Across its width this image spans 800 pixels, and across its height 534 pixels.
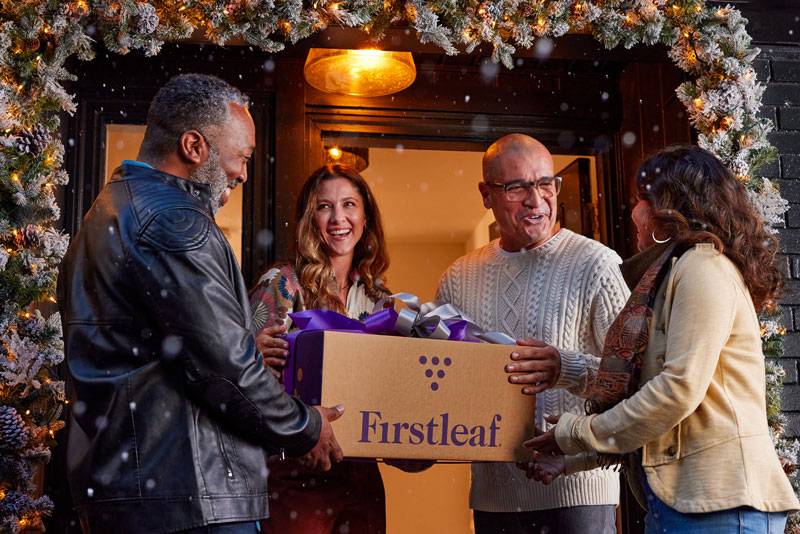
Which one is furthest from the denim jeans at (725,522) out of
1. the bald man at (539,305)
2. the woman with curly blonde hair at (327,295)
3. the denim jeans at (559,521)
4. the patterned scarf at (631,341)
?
the woman with curly blonde hair at (327,295)

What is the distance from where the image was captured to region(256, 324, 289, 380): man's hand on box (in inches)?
108

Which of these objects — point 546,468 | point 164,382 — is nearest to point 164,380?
point 164,382

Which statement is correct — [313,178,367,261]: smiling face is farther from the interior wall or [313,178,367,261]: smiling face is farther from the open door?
the interior wall

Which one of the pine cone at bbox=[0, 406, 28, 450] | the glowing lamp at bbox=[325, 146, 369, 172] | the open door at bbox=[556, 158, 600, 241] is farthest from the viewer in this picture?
the glowing lamp at bbox=[325, 146, 369, 172]

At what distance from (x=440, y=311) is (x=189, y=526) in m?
1.04

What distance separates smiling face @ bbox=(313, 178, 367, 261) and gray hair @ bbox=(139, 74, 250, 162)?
1.06 metres

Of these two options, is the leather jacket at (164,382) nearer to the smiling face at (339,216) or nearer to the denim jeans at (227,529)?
the denim jeans at (227,529)

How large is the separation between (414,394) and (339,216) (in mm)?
984

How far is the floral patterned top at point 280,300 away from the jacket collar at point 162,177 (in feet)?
2.57

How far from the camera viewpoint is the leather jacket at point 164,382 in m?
2.02

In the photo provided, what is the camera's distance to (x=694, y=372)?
216cm

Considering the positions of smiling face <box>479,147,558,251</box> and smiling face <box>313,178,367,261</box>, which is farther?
smiling face <box>313,178,367,261</box>

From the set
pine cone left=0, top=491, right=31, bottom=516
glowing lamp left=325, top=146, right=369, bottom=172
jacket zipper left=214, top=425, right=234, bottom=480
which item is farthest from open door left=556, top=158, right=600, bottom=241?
jacket zipper left=214, top=425, right=234, bottom=480

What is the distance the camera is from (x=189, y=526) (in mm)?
1992
